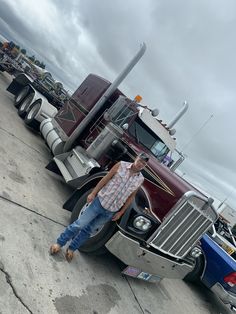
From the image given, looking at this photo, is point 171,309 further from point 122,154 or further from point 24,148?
point 24,148

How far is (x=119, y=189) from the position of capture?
420 centimetres

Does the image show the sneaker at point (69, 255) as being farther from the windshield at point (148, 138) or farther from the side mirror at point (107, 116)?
the side mirror at point (107, 116)

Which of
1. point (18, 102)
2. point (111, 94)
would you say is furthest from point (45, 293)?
point (18, 102)

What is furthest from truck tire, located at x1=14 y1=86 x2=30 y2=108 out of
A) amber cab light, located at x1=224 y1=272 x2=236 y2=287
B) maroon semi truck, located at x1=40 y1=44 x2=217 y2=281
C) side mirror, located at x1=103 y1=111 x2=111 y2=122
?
amber cab light, located at x1=224 y1=272 x2=236 y2=287

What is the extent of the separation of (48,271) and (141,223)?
4.73 feet

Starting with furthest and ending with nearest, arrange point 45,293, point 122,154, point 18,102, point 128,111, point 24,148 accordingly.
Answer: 1. point 18,102
2. point 24,148
3. point 128,111
4. point 122,154
5. point 45,293

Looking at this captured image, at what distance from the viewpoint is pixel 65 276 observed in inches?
160

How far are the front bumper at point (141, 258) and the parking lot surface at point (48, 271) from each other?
1.69 ft

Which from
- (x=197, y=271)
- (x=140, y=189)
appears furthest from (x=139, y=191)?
(x=197, y=271)

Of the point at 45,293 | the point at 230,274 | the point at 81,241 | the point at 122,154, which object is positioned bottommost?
the point at 45,293

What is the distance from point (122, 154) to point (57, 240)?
7.25 feet

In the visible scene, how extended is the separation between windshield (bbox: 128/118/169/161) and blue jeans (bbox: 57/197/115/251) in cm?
259

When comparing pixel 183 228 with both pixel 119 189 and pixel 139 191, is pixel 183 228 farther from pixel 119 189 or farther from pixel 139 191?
pixel 119 189

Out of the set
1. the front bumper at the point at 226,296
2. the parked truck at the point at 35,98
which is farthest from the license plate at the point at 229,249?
the parked truck at the point at 35,98
